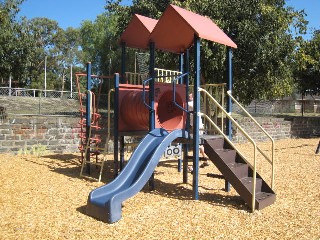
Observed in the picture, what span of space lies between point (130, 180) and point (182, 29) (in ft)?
9.33

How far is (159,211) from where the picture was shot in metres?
5.19

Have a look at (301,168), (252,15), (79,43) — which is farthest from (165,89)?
(79,43)

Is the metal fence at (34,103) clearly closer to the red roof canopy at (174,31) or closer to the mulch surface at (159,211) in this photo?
the red roof canopy at (174,31)

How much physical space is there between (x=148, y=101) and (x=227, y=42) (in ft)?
5.84

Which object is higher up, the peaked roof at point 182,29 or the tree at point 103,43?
the tree at point 103,43

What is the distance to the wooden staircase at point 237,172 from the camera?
213 inches

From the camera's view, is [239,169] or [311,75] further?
Result: [311,75]

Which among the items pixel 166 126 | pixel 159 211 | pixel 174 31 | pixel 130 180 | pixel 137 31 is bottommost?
pixel 159 211

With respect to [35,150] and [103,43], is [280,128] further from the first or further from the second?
[103,43]

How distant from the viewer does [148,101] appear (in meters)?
6.92

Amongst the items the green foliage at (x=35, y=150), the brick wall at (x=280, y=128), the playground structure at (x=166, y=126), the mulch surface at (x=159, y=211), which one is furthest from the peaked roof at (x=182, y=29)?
the brick wall at (x=280, y=128)

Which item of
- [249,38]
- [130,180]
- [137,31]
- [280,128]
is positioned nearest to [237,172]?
[130,180]

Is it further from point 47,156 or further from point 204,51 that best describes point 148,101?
point 204,51

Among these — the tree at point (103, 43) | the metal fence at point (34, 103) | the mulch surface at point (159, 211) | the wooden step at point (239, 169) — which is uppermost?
the tree at point (103, 43)
